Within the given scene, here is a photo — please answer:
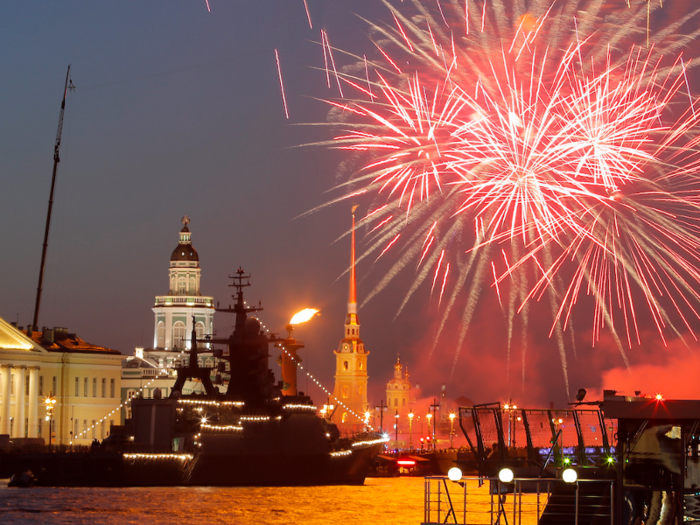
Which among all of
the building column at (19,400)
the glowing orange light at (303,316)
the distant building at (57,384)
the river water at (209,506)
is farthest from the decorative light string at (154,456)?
the building column at (19,400)

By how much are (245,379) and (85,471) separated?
11.0 m

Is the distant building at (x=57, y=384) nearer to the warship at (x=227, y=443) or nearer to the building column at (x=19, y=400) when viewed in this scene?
the building column at (x=19, y=400)

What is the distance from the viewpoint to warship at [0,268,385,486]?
57.9m

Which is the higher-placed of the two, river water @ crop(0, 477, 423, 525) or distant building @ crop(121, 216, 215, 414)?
distant building @ crop(121, 216, 215, 414)

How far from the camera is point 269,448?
60.4 meters

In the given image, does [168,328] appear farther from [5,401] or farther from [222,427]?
[222,427]

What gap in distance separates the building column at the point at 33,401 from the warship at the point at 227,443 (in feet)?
101

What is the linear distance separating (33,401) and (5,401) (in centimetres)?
402

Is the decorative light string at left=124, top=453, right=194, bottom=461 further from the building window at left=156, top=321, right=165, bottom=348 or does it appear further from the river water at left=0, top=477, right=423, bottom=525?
the building window at left=156, top=321, right=165, bottom=348

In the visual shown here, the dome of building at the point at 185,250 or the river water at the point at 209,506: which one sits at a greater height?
the dome of building at the point at 185,250

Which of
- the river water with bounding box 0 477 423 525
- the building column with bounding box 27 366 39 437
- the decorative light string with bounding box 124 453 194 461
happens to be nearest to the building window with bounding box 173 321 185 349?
the building column with bounding box 27 366 39 437

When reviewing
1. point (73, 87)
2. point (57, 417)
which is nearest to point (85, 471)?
point (57, 417)

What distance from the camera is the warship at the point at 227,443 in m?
57.9

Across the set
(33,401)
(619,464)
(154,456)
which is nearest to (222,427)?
(154,456)
